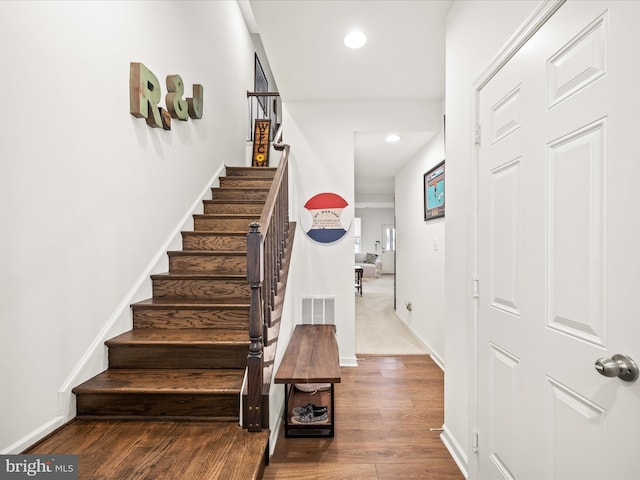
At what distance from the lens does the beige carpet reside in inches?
154

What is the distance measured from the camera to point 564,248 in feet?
3.54

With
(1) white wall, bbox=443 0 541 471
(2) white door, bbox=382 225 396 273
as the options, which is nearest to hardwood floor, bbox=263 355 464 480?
(1) white wall, bbox=443 0 541 471

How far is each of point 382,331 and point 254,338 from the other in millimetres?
3404

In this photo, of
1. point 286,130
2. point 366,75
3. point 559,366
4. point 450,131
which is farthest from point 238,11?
point 559,366

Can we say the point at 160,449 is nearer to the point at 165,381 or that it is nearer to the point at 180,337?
the point at 165,381

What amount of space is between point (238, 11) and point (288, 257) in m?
4.59

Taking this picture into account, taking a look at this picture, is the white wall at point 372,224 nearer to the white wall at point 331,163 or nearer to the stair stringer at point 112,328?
the white wall at point 331,163

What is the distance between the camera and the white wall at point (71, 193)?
55.7 inches

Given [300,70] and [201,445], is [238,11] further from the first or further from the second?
[201,445]

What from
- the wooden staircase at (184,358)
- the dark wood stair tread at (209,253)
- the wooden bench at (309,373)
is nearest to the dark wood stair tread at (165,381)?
the wooden staircase at (184,358)

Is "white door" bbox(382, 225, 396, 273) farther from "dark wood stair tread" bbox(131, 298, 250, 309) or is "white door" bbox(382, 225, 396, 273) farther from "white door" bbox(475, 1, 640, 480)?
"white door" bbox(475, 1, 640, 480)

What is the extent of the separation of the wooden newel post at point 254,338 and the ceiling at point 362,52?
1.62 metres

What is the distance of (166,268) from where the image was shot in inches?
108

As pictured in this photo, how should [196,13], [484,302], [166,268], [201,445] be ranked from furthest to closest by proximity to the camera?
1. [196,13]
2. [166,268]
3. [484,302]
4. [201,445]
